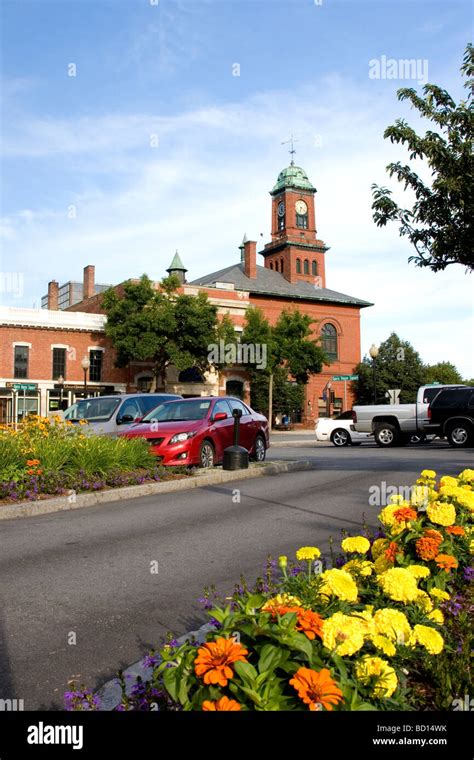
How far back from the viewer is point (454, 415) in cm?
2245

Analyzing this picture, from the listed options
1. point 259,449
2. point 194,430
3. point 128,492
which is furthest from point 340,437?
point 128,492

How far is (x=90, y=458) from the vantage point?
1162 centimetres

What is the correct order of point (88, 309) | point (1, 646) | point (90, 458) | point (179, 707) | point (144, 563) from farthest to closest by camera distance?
point (88, 309), point (90, 458), point (144, 563), point (1, 646), point (179, 707)

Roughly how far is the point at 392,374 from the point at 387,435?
47833mm

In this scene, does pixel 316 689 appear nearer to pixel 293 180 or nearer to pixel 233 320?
pixel 233 320

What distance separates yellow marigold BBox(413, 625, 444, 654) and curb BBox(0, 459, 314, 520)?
25.1 feet

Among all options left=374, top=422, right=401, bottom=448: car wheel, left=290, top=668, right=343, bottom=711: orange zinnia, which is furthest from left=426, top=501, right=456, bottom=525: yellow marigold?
left=374, top=422, right=401, bottom=448: car wheel

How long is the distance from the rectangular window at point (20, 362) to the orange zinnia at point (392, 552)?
45.2 metres

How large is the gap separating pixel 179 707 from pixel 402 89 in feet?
30.1

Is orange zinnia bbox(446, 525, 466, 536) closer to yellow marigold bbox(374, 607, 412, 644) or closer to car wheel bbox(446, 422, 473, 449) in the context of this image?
yellow marigold bbox(374, 607, 412, 644)

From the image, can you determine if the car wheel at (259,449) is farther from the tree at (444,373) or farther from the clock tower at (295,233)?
the tree at (444,373)

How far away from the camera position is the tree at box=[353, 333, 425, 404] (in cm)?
7012
